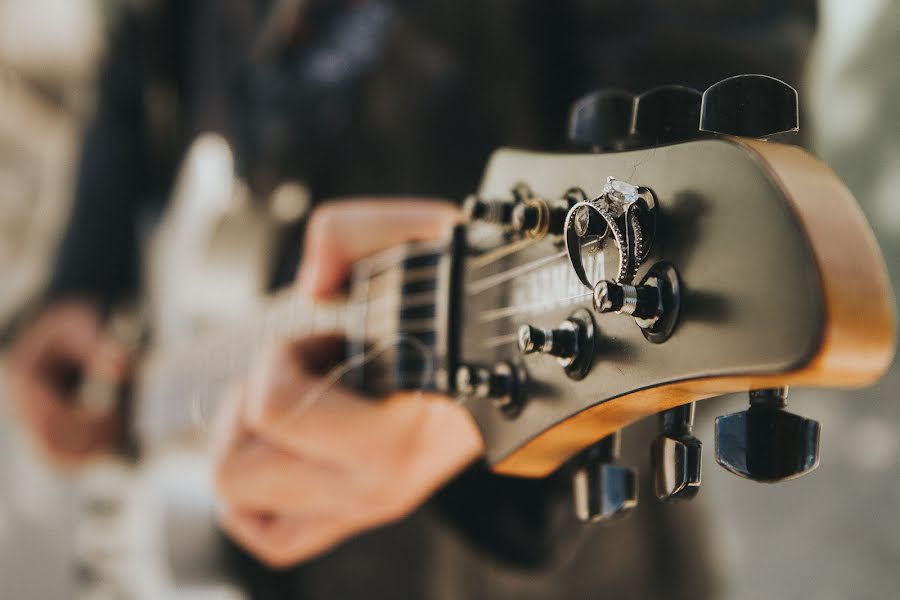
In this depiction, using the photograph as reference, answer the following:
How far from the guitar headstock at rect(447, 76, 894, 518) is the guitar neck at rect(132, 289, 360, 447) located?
0.22 m

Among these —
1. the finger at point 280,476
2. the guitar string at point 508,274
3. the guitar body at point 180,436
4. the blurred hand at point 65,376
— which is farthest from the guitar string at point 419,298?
the blurred hand at point 65,376

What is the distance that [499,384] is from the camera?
32 cm

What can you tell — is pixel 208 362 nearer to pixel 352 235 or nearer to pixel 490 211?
pixel 352 235

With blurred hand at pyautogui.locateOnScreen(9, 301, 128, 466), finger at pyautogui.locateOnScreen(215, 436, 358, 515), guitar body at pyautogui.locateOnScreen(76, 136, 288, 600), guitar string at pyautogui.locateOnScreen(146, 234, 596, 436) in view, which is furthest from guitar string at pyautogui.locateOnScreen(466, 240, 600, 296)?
blurred hand at pyautogui.locateOnScreen(9, 301, 128, 466)

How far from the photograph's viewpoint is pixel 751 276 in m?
0.19

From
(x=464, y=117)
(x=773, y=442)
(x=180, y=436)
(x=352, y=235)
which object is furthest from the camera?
(x=180, y=436)

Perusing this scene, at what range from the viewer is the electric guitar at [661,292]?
0.58ft

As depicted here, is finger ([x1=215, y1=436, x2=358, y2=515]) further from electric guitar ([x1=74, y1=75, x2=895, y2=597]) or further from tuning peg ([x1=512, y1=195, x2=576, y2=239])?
tuning peg ([x1=512, y1=195, x2=576, y2=239])

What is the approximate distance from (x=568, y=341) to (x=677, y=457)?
0.06 metres

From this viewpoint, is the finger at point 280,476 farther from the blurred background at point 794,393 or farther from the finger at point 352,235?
the blurred background at point 794,393

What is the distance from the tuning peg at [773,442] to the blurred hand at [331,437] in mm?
275

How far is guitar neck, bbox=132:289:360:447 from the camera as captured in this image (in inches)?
22.0

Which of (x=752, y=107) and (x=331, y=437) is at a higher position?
(x=752, y=107)

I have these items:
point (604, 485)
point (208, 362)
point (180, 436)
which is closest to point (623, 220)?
point (604, 485)
